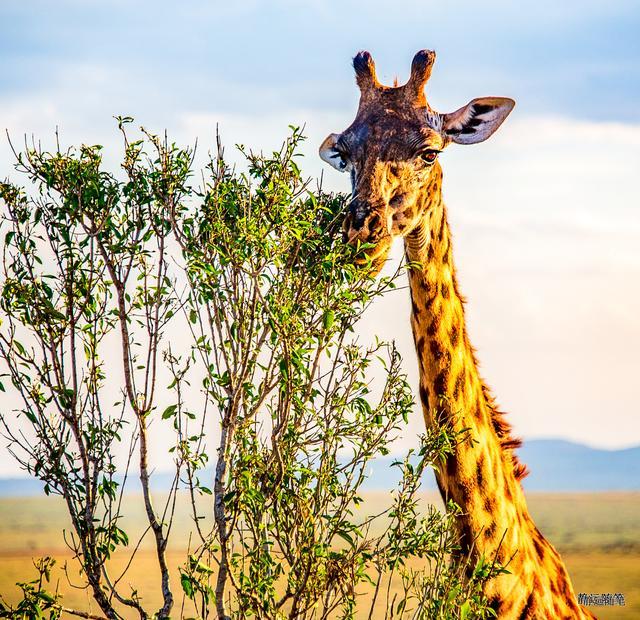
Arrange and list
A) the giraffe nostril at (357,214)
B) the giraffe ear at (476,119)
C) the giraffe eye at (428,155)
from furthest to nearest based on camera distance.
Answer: the giraffe ear at (476,119) < the giraffe eye at (428,155) < the giraffe nostril at (357,214)

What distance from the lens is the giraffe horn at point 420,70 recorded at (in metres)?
7.86

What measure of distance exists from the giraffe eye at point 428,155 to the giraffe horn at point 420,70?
566 millimetres

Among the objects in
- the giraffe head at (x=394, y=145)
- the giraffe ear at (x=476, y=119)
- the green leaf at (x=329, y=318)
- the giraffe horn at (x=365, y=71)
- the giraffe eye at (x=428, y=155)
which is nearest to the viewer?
the green leaf at (x=329, y=318)

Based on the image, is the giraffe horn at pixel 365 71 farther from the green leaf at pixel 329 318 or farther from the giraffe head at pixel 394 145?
the green leaf at pixel 329 318

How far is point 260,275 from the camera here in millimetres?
5980

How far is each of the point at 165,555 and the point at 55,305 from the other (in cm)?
150

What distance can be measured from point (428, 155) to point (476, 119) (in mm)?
600

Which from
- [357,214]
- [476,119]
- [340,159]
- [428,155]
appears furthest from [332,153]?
[357,214]

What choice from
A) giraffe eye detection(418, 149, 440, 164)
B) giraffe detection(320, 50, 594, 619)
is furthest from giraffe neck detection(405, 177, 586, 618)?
giraffe eye detection(418, 149, 440, 164)

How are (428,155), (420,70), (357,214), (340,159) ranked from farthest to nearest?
1. (420,70)
2. (340,159)
3. (428,155)
4. (357,214)

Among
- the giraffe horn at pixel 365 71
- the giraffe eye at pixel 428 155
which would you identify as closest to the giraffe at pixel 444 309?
the giraffe eye at pixel 428 155

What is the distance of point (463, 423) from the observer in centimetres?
741

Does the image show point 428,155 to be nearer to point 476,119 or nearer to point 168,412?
point 476,119

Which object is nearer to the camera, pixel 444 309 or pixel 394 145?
pixel 394 145
